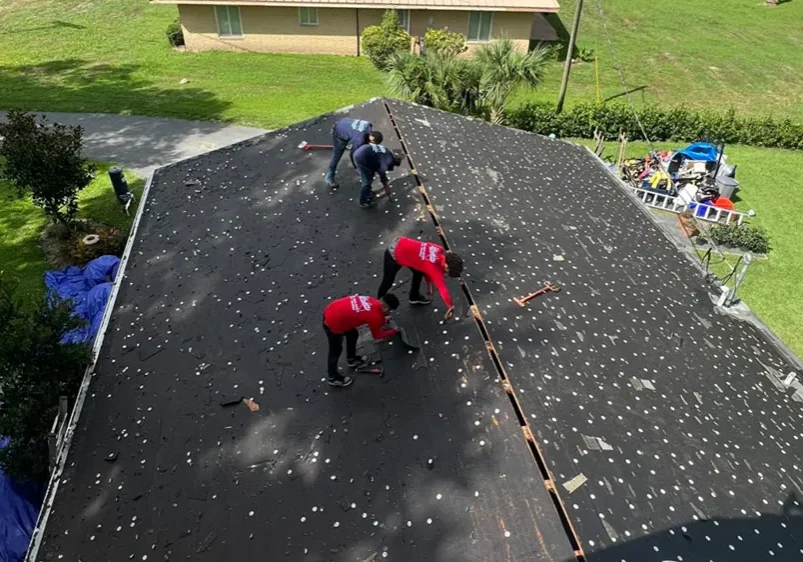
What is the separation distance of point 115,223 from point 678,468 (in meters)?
14.1

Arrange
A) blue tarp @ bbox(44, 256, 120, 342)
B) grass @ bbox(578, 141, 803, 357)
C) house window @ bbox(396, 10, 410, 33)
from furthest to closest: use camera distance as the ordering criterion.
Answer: house window @ bbox(396, 10, 410, 33)
grass @ bbox(578, 141, 803, 357)
blue tarp @ bbox(44, 256, 120, 342)

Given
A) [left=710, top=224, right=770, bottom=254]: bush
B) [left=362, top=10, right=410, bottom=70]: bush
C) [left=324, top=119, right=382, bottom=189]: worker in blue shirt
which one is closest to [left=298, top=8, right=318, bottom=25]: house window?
[left=362, top=10, right=410, bottom=70]: bush

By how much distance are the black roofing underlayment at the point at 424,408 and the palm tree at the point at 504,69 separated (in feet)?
28.3

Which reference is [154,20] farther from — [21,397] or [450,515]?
[450,515]

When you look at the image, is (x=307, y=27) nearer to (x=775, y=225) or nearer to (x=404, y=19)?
(x=404, y=19)

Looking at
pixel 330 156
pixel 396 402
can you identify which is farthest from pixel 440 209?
pixel 396 402

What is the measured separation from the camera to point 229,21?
26750 millimetres

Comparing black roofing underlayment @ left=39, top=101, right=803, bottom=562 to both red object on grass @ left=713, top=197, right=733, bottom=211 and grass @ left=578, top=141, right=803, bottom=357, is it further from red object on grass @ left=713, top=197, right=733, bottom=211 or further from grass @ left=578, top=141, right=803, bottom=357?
red object on grass @ left=713, top=197, right=733, bottom=211

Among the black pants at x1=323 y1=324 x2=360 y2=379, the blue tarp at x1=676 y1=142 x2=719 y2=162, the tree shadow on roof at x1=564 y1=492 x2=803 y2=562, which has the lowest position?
the blue tarp at x1=676 y1=142 x2=719 y2=162

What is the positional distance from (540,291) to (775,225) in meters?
13.8

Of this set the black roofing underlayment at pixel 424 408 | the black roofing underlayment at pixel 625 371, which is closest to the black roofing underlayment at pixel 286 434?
the black roofing underlayment at pixel 424 408

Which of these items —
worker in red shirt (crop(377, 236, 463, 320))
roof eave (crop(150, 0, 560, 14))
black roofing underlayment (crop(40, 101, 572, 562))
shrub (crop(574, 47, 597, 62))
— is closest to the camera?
black roofing underlayment (crop(40, 101, 572, 562))

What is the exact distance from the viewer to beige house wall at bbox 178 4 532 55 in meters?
26.5

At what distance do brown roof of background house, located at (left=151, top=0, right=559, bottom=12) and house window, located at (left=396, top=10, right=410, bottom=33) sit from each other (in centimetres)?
77
